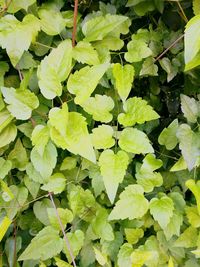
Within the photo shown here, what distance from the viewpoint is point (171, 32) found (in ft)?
3.23

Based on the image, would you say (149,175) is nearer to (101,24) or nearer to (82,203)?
(82,203)

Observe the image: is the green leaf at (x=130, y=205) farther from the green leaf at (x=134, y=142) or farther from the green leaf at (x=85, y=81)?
the green leaf at (x=85, y=81)

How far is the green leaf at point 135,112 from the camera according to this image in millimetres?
845

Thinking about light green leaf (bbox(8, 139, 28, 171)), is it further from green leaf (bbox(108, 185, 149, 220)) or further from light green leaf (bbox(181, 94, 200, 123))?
light green leaf (bbox(181, 94, 200, 123))

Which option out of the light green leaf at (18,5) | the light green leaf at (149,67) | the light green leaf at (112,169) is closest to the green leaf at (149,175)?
the light green leaf at (112,169)

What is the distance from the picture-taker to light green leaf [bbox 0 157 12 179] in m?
0.95

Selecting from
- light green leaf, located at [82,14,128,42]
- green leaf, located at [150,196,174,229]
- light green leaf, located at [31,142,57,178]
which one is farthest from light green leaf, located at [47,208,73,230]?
light green leaf, located at [82,14,128,42]

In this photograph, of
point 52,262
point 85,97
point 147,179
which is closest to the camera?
point 85,97

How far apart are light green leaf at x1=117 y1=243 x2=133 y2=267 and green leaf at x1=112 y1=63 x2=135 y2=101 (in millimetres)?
377

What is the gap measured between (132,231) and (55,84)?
1.37 feet

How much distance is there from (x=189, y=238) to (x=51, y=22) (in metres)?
0.64

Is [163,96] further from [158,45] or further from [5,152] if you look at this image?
[5,152]

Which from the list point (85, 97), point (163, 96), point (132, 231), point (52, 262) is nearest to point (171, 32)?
point (163, 96)

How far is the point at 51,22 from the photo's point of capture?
3.02 feet
